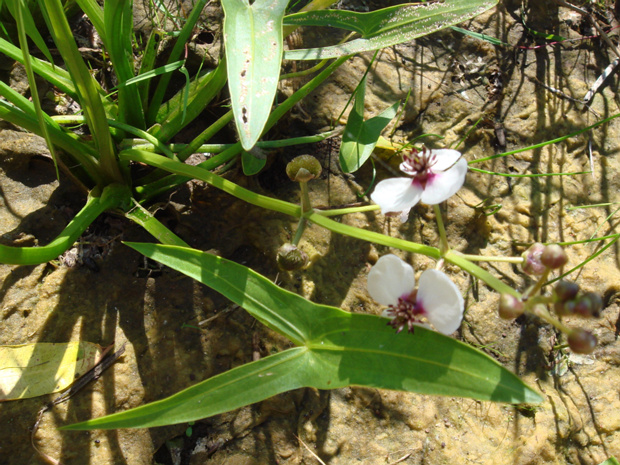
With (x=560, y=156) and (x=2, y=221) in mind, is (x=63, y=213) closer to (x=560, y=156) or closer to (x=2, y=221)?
(x=2, y=221)

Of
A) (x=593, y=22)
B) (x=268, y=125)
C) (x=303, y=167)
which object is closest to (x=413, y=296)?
(x=303, y=167)

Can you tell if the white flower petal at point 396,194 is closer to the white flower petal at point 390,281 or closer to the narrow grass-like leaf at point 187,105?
the white flower petal at point 390,281

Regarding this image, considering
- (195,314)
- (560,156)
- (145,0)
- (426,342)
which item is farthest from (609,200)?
(145,0)

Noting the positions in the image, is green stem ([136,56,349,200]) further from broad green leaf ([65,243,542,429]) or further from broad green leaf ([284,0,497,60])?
broad green leaf ([65,243,542,429])

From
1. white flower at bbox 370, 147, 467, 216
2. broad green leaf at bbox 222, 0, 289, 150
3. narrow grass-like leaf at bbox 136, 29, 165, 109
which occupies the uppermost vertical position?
broad green leaf at bbox 222, 0, 289, 150

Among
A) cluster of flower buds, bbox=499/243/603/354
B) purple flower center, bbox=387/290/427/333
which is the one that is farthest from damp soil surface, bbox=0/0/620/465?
cluster of flower buds, bbox=499/243/603/354

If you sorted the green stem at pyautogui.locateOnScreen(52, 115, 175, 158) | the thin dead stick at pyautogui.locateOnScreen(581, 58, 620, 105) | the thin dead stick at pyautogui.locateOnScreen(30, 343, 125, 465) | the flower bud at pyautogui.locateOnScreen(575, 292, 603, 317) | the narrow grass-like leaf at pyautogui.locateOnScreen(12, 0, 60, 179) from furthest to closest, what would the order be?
the thin dead stick at pyautogui.locateOnScreen(581, 58, 620, 105) < the green stem at pyautogui.locateOnScreen(52, 115, 175, 158) < the thin dead stick at pyautogui.locateOnScreen(30, 343, 125, 465) < the narrow grass-like leaf at pyautogui.locateOnScreen(12, 0, 60, 179) < the flower bud at pyautogui.locateOnScreen(575, 292, 603, 317)
